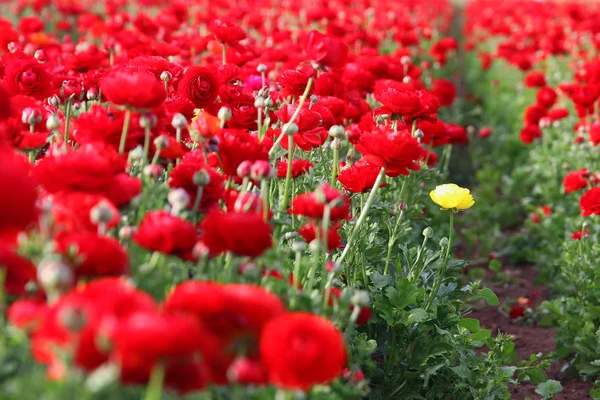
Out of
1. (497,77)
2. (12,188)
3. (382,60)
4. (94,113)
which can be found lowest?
(497,77)

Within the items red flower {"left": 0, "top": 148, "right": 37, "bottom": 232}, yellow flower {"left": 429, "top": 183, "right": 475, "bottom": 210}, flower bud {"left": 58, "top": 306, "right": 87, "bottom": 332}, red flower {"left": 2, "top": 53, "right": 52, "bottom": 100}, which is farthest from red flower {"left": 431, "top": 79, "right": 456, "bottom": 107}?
flower bud {"left": 58, "top": 306, "right": 87, "bottom": 332}

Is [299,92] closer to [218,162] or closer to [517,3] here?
[218,162]

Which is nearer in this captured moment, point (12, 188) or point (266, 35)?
point (12, 188)

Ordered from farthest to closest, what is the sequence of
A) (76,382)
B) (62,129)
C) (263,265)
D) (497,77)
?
(497,77) → (62,129) → (263,265) → (76,382)

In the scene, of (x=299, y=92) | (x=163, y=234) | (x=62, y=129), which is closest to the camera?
(x=163, y=234)

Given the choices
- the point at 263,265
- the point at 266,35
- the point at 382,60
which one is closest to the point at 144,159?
the point at 263,265

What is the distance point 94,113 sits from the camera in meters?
1.89

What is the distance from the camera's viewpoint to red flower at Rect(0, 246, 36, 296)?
129cm

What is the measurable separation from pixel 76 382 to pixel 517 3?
1295cm

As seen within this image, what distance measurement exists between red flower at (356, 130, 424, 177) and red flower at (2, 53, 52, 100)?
1105 mm

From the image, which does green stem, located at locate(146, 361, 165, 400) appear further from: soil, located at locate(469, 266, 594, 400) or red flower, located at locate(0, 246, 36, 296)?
soil, located at locate(469, 266, 594, 400)

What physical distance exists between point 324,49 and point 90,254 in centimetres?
119

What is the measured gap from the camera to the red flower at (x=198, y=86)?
237cm

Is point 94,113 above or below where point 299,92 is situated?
above
